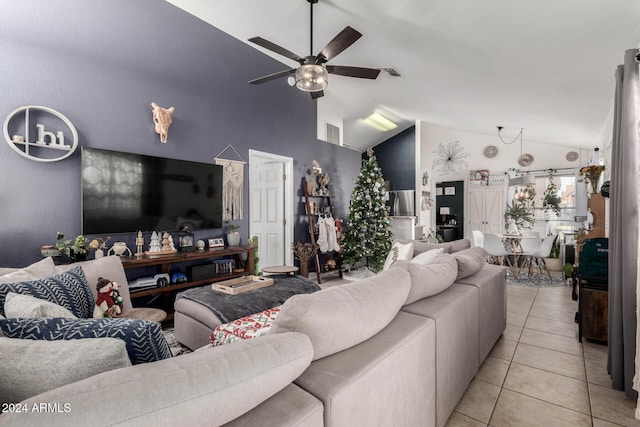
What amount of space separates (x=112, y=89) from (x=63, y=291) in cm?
252

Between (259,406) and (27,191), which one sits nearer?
(259,406)

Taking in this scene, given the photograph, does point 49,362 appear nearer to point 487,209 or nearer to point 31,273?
point 31,273

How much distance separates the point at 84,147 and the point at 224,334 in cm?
257

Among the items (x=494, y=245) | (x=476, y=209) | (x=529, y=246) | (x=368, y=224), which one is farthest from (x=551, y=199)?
(x=368, y=224)

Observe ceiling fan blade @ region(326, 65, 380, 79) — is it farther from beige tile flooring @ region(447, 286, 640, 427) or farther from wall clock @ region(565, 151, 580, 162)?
wall clock @ region(565, 151, 580, 162)

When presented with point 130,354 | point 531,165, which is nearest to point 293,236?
point 130,354

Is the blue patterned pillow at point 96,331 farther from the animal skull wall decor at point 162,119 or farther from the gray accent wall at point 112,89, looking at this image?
the animal skull wall decor at point 162,119

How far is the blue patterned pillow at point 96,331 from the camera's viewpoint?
794 millimetres

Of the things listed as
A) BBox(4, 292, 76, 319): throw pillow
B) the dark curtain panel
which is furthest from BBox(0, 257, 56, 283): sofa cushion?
the dark curtain panel

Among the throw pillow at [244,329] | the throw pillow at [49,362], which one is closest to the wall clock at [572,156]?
the throw pillow at [244,329]

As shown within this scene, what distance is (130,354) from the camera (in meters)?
0.81

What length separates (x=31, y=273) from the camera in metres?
1.89

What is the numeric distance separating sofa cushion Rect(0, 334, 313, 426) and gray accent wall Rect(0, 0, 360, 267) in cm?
310

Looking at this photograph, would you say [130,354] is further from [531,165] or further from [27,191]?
[531,165]
